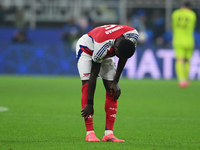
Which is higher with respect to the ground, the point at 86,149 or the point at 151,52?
the point at 86,149

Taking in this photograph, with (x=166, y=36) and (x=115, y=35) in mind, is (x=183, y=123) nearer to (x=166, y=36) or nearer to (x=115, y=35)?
(x=115, y=35)

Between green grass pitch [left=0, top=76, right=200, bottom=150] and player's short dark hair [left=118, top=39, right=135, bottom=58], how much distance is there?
1.11 metres

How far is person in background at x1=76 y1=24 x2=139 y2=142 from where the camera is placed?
18.4 feet

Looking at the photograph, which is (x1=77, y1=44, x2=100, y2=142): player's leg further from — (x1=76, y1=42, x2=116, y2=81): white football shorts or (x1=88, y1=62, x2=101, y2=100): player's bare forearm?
(x1=88, y1=62, x2=101, y2=100): player's bare forearm

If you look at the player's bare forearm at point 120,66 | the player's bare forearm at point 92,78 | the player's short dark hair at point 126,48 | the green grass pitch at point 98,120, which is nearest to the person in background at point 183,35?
the green grass pitch at point 98,120

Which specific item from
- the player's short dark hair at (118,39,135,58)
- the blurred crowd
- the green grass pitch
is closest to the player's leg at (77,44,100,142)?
the green grass pitch

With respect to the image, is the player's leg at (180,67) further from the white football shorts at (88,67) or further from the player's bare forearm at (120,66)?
the player's bare forearm at (120,66)

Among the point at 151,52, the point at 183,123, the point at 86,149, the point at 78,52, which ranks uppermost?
the point at 78,52

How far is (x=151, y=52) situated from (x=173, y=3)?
15.1 feet

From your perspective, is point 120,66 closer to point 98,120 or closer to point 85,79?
point 85,79

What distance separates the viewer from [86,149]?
5133mm

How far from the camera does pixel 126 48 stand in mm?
5441

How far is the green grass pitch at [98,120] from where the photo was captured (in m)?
5.59

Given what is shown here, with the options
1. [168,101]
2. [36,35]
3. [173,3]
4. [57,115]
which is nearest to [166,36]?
[173,3]
